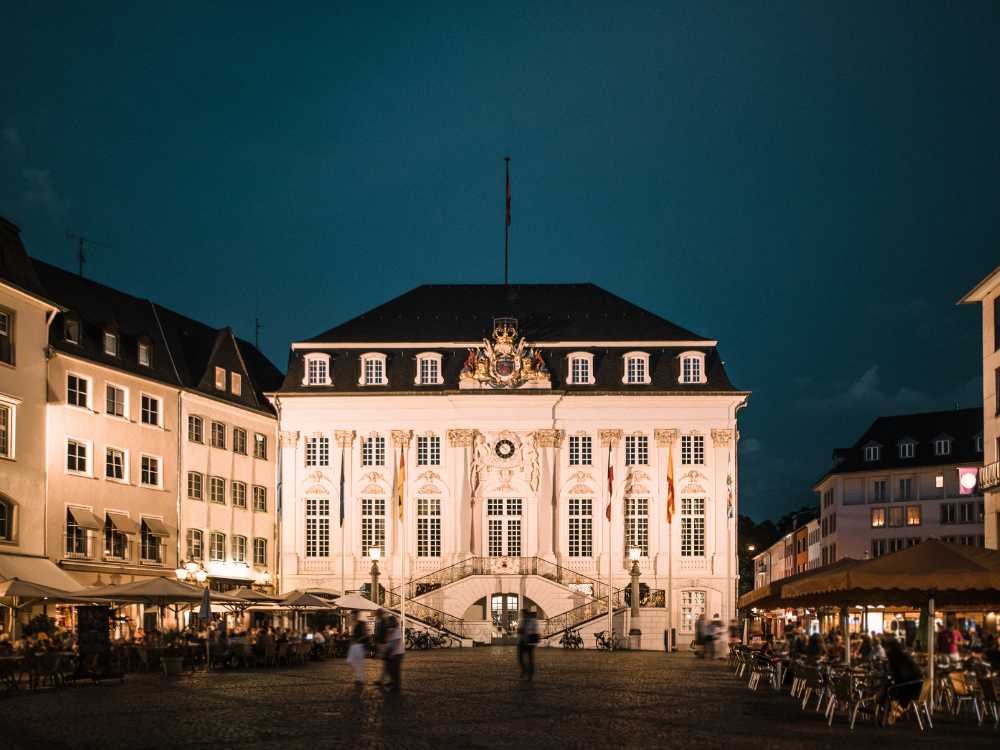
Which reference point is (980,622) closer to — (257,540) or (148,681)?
(257,540)

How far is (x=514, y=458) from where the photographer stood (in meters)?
71.4

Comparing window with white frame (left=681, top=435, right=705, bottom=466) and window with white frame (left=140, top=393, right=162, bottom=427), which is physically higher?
window with white frame (left=140, top=393, right=162, bottom=427)

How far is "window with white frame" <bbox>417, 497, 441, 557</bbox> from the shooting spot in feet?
233

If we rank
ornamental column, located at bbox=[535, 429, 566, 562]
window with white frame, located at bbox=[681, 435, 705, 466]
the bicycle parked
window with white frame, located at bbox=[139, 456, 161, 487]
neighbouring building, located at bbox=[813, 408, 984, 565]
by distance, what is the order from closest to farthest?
1. window with white frame, located at bbox=[139, 456, 161, 487]
2. the bicycle parked
3. ornamental column, located at bbox=[535, 429, 566, 562]
4. window with white frame, located at bbox=[681, 435, 705, 466]
5. neighbouring building, located at bbox=[813, 408, 984, 565]

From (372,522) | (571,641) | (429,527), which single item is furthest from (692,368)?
(372,522)

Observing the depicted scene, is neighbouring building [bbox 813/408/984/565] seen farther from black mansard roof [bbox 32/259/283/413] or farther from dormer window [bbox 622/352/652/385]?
black mansard roof [bbox 32/259/283/413]

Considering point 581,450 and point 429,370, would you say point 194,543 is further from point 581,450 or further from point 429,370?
point 581,450

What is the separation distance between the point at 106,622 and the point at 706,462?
130ft

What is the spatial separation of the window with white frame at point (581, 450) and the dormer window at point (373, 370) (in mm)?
9736

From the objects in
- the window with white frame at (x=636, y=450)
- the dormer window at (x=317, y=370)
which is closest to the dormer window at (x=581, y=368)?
the window with white frame at (x=636, y=450)

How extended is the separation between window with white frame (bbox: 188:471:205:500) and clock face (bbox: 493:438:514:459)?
1503cm

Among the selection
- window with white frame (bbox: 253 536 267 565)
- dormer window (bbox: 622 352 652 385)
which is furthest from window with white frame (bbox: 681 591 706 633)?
window with white frame (bbox: 253 536 267 565)

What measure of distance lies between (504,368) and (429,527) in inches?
337

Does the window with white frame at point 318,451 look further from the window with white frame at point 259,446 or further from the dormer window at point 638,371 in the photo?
the dormer window at point 638,371
